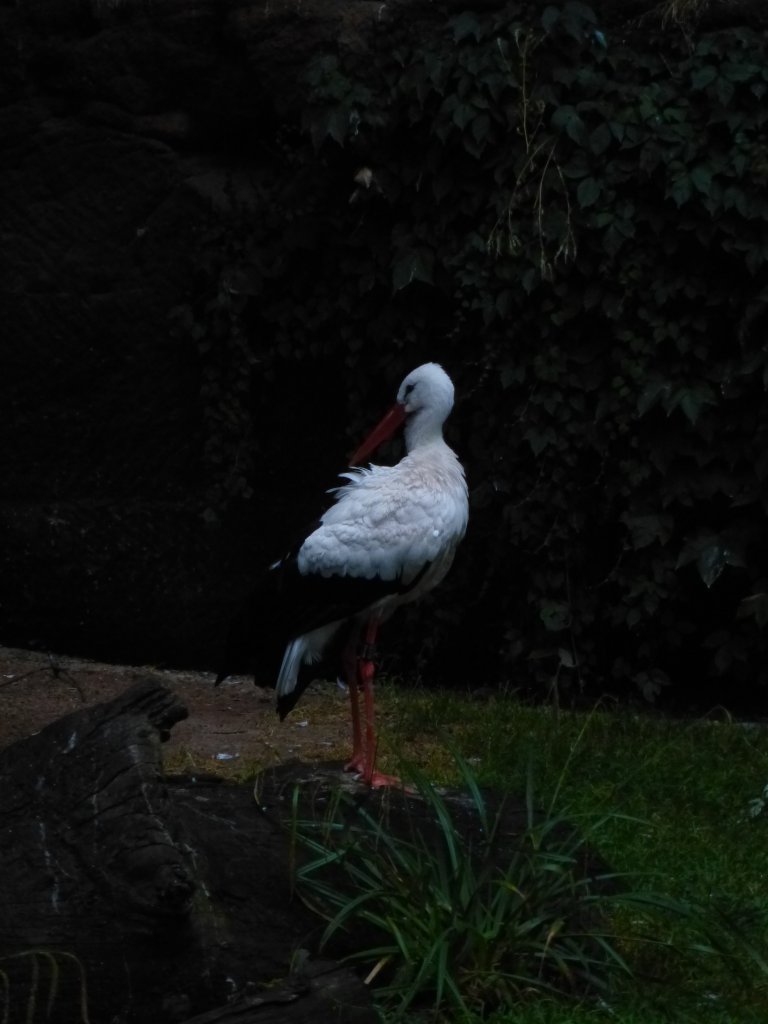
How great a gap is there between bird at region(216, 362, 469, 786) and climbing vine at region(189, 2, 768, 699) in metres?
1.45

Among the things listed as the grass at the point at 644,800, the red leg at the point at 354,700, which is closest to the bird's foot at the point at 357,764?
the red leg at the point at 354,700

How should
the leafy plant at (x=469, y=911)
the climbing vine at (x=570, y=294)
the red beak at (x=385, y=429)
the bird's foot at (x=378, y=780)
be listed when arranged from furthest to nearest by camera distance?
the climbing vine at (x=570, y=294) < the red beak at (x=385, y=429) < the bird's foot at (x=378, y=780) < the leafy plant at (x=469, y=911)

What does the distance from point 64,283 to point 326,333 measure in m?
1.12

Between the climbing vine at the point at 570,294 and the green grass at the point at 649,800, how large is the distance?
66 cm

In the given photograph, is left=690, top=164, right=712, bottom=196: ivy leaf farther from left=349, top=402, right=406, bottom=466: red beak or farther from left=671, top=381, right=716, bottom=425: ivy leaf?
left=349, top=402, right=406, bottom=466: red beak

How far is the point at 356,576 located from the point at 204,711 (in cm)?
160

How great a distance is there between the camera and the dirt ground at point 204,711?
5617mm

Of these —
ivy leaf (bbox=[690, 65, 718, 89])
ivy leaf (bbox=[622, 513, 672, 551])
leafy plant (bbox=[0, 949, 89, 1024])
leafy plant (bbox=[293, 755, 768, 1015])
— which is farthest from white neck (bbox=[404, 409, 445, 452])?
leafy plant (bbox=[0, 949, 89, 1024])

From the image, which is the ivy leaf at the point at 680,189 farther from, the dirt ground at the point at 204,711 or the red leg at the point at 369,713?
the dirt ground at the point at 204,711

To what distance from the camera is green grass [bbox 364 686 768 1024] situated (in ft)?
12.4

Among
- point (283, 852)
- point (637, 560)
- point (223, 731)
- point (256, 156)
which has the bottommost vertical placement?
point (223, 731)

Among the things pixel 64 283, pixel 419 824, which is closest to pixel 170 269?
pixel 64 283

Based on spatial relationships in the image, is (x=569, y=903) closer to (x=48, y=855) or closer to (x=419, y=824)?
(x=419, y=824)

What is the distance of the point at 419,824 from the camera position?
4160 millimetres
